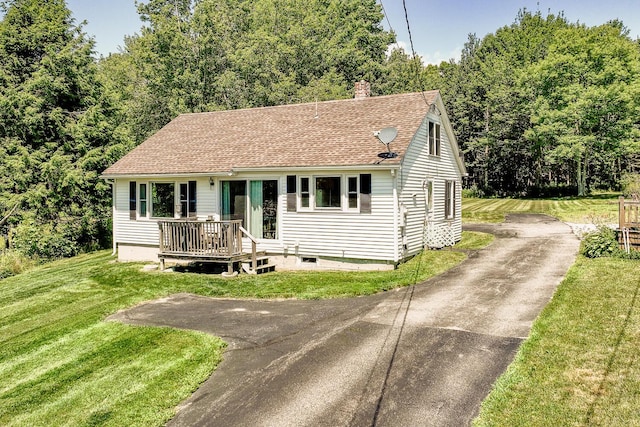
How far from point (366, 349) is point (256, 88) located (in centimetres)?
3093

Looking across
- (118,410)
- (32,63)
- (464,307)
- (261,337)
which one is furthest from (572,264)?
(32,63)

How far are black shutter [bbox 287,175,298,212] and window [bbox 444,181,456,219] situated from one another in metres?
7.13

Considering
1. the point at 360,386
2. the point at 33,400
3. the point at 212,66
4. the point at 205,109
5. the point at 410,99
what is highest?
the point at 212,66

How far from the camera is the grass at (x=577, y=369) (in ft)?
17.5

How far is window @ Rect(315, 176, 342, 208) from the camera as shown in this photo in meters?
14.9

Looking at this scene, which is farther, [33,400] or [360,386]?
[33,400]

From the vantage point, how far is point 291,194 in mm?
15602

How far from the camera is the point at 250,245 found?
1636 centimetres

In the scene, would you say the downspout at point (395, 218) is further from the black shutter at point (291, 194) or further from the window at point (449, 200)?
the window at point (449, 200)

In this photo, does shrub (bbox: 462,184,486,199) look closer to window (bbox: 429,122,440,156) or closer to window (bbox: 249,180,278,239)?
window (bbox: 429,122,440,156)

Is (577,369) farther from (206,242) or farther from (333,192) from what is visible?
(206,242)

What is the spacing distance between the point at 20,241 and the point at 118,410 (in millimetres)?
22851

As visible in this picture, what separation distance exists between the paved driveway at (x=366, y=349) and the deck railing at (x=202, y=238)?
2723mm

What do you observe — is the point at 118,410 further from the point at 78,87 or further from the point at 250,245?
the point at 78,87
